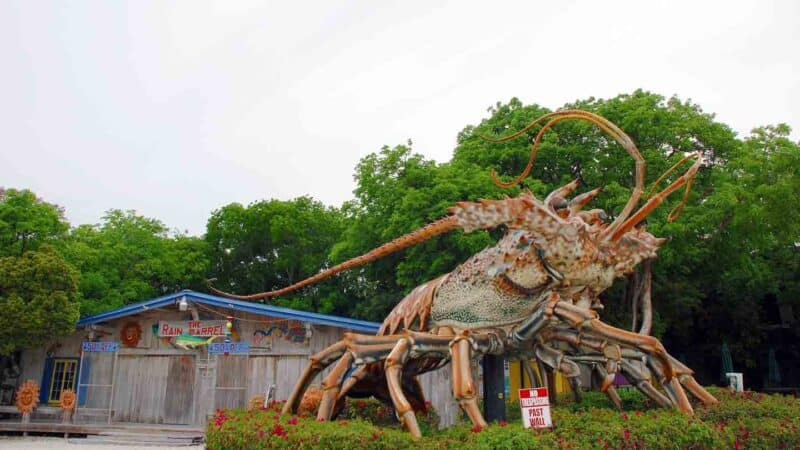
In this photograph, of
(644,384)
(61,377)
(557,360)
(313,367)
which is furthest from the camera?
(61,377)

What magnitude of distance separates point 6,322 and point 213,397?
18.3ft

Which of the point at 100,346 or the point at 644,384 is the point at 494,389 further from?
the point at 100,346

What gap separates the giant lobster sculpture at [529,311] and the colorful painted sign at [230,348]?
28.4 ft

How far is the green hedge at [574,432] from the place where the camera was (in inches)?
239

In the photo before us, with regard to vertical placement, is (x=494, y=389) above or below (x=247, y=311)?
below

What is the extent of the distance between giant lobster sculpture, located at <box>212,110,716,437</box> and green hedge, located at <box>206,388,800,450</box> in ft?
1.07

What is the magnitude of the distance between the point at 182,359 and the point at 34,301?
13.4 feet

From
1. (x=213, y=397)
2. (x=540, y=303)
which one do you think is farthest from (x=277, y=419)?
(x=213, y=397)

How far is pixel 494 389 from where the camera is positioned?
340 inches

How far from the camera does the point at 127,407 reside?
58.0ft

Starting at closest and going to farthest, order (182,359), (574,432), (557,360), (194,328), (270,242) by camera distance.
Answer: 1. (574,432)
2. (557,360)
3. (194,328)
4. (182,359)
5. (270,242)

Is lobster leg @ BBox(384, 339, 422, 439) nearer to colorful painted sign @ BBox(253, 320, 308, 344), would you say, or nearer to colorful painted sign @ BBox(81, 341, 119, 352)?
colorful painted sign @ BBox(253, 320, 308, 344)

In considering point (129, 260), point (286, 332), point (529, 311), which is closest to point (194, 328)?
point (286, 332)

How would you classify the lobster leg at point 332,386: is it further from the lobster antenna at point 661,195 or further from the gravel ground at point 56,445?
the gravel ground at point 56,445
